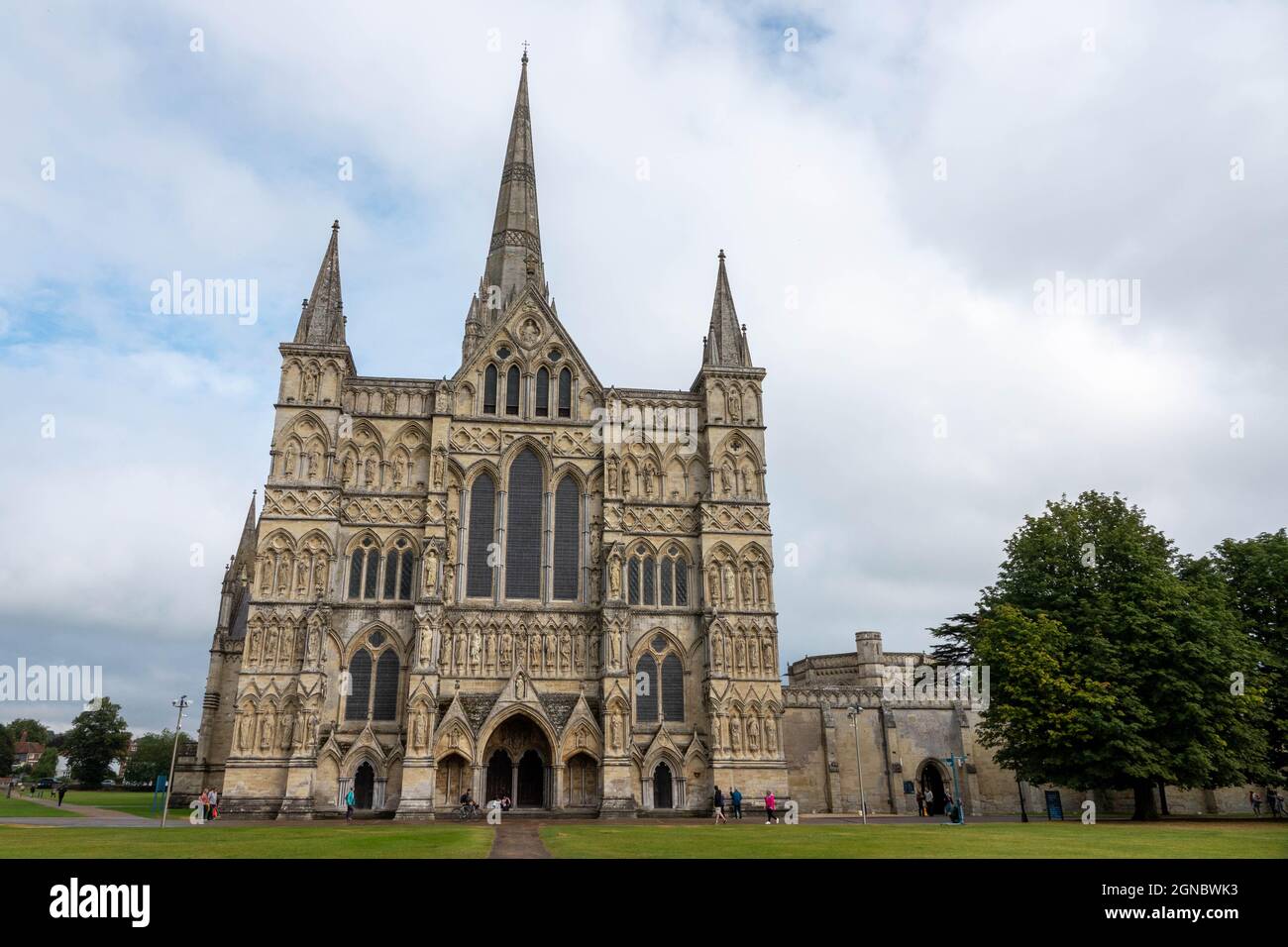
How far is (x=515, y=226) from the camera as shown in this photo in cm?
5606

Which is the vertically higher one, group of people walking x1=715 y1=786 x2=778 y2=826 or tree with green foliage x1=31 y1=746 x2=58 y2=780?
group of people walking x1=715 y1=786 x2=778 y2=826

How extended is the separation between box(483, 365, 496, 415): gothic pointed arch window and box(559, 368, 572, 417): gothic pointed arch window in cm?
339

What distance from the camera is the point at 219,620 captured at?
49062mm

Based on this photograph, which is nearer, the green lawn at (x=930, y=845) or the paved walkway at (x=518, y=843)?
the green lawn at (x=930, y=845)

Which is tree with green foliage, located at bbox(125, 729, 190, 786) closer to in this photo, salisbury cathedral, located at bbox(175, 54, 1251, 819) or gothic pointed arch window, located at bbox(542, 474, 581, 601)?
salisbury cathedral, located at bbox(175, 54, 1251, 819)

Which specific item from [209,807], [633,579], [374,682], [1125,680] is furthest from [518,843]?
[1125,680]

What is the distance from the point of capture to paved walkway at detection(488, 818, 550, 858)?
1847 cm

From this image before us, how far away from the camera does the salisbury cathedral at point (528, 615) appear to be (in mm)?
38625

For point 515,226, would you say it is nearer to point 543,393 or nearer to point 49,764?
point 543,393

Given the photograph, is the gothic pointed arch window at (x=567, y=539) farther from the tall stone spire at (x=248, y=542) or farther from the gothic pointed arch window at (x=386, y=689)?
the tall stone spire at (x=248, y=542)

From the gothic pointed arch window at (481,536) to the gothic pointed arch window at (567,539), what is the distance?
315 centimetres

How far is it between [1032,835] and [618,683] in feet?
65.0

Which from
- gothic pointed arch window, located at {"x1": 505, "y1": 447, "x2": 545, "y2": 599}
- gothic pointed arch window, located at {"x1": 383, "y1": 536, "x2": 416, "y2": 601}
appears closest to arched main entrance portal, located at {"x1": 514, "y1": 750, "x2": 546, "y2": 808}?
gothic pointed arch window, located at {"x1": 505, "y1": 447, "x2": 545, "y2": 599}

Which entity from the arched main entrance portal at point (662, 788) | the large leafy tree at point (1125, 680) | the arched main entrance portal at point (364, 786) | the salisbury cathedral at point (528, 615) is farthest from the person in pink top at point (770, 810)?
the arched main entrance portal at point (364, 786)
